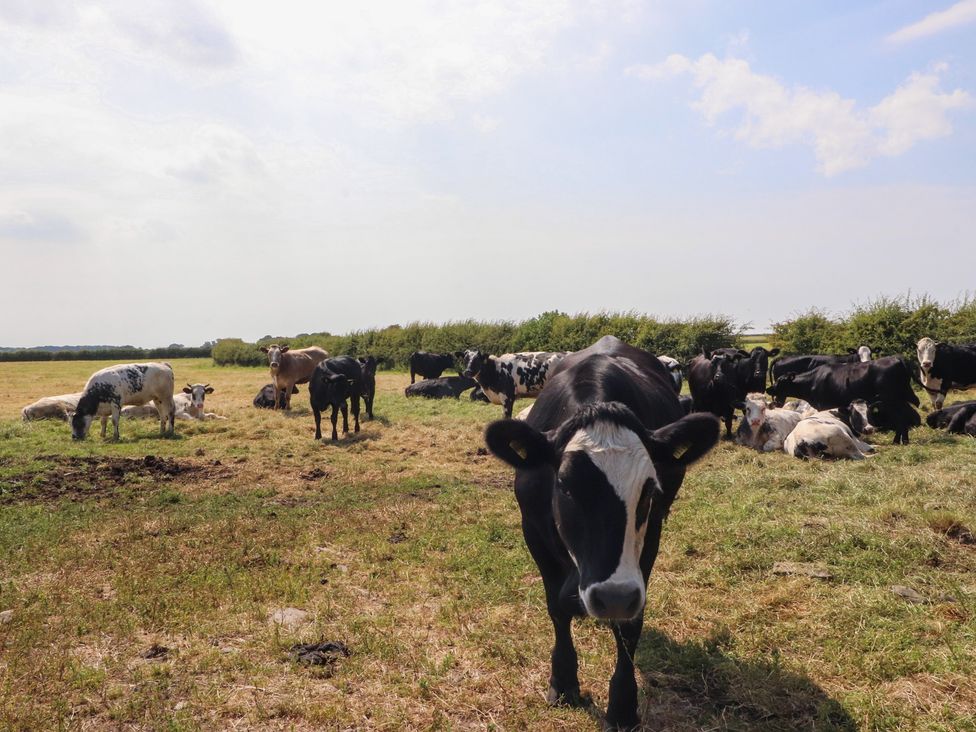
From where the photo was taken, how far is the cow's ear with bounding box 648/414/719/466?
3232mm

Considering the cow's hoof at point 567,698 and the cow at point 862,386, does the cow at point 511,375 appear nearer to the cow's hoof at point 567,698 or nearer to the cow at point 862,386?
the cow at point 862,386

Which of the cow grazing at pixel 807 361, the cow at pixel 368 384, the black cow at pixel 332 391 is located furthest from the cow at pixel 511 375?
the cow grazing at pixel 807 361

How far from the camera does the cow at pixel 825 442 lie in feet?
33.6

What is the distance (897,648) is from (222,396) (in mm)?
26596

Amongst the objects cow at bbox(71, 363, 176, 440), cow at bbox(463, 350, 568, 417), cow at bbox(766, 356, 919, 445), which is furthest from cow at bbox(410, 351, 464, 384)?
cow at bbox(766, 356, 919, 445)

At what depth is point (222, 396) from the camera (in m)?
26.3

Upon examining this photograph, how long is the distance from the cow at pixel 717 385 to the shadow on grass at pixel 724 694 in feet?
32.6

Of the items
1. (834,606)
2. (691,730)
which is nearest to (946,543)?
(834,606)

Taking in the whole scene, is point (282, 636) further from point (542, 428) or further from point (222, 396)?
point (222, 396)

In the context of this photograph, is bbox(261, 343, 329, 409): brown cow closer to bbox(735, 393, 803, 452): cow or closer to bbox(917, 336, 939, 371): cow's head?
bbox(735, 393, 803, 452): cow

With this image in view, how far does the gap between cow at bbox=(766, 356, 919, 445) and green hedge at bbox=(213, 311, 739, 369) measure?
38.5 ft

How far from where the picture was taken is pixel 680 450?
11.0 ft

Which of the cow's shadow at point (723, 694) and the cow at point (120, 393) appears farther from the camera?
the cow at point (120, 393)

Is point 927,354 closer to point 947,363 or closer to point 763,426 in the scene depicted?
point 947,363
